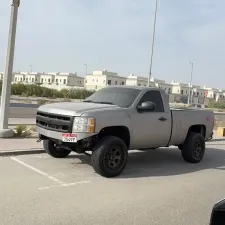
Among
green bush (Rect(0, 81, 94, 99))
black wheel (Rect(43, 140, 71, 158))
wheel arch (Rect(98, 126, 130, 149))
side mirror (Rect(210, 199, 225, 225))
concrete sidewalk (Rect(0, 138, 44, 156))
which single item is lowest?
concrete sidewalk (Rect(0, 138, 44, 156))

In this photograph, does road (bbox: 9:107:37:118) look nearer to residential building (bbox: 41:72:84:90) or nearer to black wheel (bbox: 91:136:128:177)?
black wheel (bbox: 91:136:128:177)

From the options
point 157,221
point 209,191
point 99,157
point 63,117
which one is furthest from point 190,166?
point 157,221

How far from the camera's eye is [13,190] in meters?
5.80

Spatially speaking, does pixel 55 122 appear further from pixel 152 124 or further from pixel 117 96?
pixel 152 124

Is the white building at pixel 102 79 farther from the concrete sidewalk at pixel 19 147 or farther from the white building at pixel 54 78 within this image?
the concrete sidewalk at pixel 19 147

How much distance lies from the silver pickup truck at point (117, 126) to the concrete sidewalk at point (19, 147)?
856 mm

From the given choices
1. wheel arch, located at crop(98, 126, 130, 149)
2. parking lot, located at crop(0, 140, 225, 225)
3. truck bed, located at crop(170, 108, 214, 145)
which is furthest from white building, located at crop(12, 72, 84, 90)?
wheel arch, located at crop(98, 126, 130, 149)

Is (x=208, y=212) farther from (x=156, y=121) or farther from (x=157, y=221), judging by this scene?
(x=156, y=121)

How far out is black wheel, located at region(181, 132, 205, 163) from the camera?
9016 mm

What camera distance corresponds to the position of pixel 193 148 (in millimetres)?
9094

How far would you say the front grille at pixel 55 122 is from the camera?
6953mm

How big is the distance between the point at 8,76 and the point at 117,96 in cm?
429

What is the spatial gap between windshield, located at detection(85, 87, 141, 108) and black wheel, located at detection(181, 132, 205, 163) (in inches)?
81.7

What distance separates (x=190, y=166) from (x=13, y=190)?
4.72 metres
